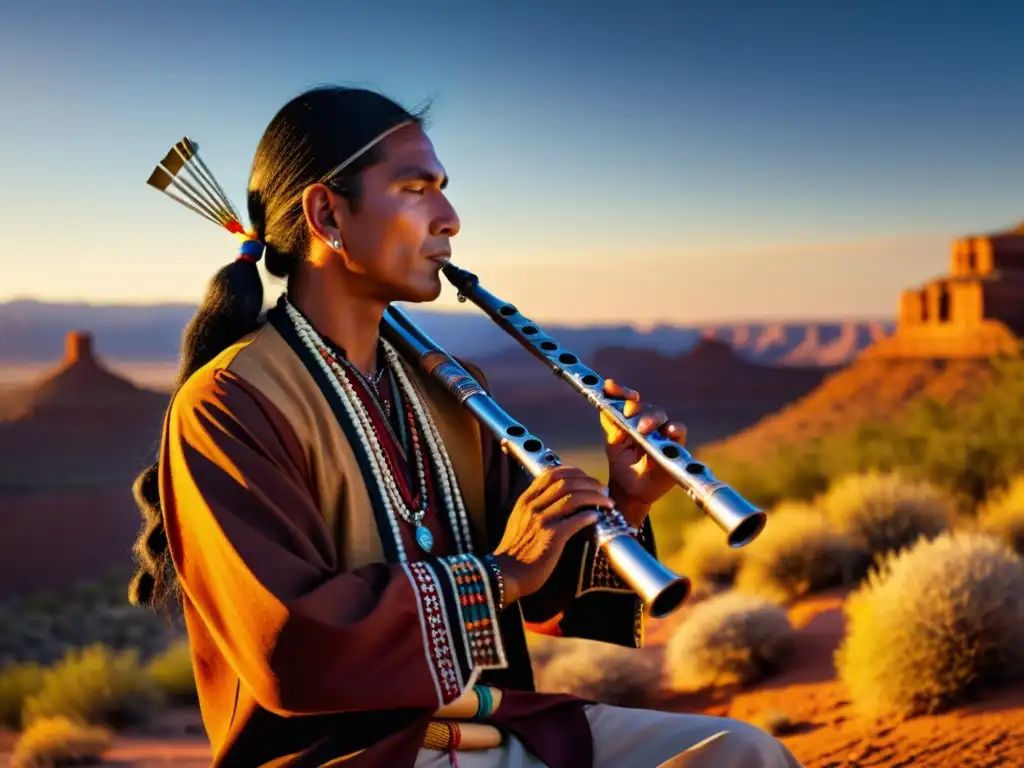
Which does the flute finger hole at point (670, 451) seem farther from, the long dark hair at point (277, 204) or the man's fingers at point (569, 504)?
the long dark hair at point (277, 204)

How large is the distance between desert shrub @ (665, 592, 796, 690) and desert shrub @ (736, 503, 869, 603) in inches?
49.2

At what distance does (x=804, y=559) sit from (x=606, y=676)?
2.19 meters

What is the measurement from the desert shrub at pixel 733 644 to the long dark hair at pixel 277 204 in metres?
5.38

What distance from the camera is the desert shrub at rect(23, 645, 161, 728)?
9305mm

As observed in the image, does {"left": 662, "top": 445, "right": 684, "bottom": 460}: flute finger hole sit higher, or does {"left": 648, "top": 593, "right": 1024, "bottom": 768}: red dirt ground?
{"left": 662, "top": 445, "right": 684, "bottom": 460}: flute finger hole

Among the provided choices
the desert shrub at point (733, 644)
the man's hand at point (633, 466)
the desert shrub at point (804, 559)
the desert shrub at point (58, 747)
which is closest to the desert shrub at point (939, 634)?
the desert shrub at point (733, 644)

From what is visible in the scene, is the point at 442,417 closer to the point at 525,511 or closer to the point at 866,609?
the point at 525,511

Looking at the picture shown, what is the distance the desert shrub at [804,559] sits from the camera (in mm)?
9039

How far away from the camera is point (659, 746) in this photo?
263cm

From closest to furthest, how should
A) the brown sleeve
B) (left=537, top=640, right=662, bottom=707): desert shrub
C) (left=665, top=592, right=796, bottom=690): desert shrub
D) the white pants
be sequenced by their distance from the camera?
the brown sleeve < the white pants < (left=665, top=592, right=796, bottom=690): desert shrub < (left=537, top=640, right=662, bottom=707): desert shrub

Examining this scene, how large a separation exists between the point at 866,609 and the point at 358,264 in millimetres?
4638

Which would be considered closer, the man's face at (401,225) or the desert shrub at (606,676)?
the man's face at (401,225)

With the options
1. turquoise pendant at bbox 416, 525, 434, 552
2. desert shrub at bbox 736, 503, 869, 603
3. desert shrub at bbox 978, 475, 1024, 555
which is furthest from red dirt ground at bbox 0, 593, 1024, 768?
turquoise pendant at bbox 416, 525, 434, 552

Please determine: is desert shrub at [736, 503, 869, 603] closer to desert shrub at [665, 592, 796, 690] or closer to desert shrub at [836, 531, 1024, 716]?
desert shrub at [665, 592, 796, 690]
